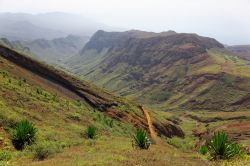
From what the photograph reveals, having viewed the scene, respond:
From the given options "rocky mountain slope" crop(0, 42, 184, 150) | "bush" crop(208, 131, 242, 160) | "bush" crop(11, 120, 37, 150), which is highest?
"bush" crop(208, 131, 242, 160)

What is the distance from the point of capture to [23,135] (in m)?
24.9

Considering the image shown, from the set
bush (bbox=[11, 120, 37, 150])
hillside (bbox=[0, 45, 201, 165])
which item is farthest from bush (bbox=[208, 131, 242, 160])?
bush (bbox=[11, 120, 37, 150])

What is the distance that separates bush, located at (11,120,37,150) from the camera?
81.1 ft

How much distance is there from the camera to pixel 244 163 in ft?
55.8

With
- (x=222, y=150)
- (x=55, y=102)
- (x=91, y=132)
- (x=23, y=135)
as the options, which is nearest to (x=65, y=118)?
(x=55, y=102)

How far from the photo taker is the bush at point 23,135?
81.1 ft

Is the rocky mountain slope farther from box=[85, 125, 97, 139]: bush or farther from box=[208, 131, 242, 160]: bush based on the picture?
box=[208, 131, 242, 160]: bush

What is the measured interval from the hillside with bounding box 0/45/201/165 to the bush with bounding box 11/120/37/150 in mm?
525

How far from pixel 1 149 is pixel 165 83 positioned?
156 metres

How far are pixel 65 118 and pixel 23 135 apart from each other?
433 inches

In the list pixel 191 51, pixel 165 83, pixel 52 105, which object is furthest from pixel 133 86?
pixel 52 105

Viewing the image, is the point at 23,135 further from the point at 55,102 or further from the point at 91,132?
the point at 55,102

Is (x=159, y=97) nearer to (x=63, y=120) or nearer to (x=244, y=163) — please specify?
(x=63, y=120)

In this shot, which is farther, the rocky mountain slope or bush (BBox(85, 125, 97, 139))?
the rocky mountain slope
